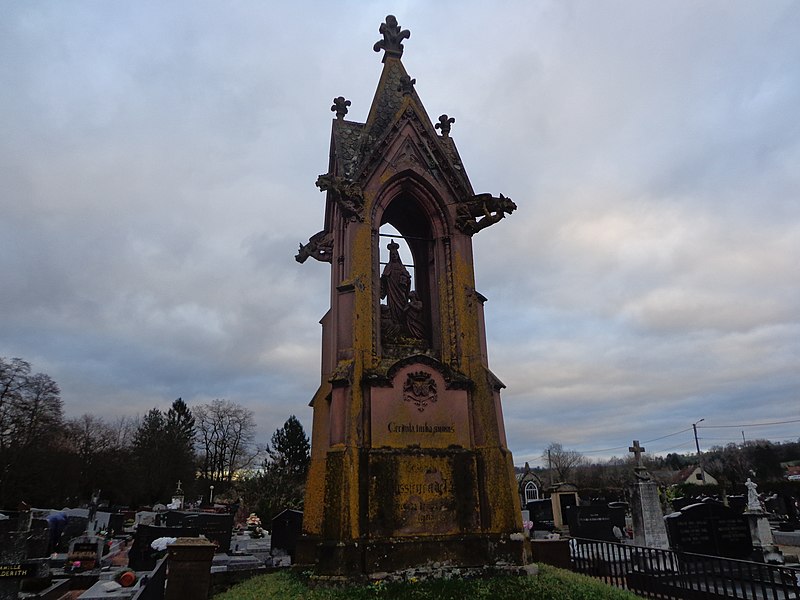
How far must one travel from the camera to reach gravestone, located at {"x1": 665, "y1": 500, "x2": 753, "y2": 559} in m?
15.7

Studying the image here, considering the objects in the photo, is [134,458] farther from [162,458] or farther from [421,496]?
[421,496]

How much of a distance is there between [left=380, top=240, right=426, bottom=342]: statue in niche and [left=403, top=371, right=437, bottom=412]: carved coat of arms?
121cm

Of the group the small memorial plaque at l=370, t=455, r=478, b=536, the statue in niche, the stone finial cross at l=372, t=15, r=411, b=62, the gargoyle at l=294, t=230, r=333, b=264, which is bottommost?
the small memorial plaque at l=370, t=455, r=478, b=536

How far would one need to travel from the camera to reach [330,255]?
37.2 ft

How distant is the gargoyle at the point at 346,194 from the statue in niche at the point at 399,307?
1.50 metres

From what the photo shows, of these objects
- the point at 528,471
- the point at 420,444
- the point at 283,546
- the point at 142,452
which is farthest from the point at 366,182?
the point at 142,452

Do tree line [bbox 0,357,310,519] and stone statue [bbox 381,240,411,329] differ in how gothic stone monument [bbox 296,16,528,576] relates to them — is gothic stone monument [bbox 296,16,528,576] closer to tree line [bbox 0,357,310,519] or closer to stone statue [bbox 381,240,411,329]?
stone statue [bbox 381,240,411,329]

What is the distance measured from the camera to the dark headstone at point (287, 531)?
16438 millimetres

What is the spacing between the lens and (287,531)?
16.7 metres

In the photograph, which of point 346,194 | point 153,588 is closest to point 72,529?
point 153,588

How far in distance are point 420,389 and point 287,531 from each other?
1043 cm

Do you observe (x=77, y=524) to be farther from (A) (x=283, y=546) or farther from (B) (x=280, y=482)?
(A) (x=283, y=546)

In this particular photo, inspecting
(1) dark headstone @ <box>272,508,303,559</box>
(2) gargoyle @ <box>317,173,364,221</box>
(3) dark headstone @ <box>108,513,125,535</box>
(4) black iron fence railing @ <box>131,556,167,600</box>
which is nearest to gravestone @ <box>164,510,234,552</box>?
(1) dark headstone @ <box>272,508,303,559</box>

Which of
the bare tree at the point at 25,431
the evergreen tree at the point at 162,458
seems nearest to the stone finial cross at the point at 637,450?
the bare tree at the point at 25,431
